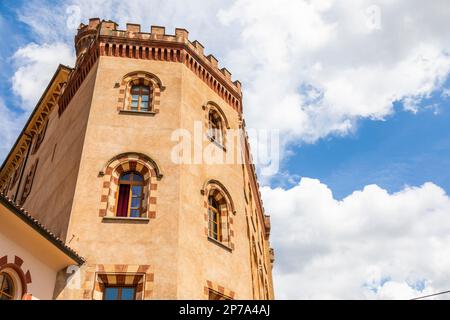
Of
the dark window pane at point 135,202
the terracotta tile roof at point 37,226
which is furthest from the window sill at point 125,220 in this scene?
the terracotta tile roof at point 37,226

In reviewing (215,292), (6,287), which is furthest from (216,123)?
(6,287)

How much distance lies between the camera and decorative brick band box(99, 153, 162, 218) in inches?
586

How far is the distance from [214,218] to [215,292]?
3243 mm

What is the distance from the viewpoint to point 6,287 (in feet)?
39.1

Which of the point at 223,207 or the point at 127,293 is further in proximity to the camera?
the point at 223,207

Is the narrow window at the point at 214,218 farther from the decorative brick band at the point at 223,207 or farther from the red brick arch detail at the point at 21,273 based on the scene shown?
the red brick arch detail at the point at 21,273

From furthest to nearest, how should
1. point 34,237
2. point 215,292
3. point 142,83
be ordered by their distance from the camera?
point 142,83, point 215,292, point 34,237

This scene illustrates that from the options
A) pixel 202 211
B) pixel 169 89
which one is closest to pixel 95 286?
pixel 202 211

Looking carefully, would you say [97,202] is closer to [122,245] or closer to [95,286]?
[122,245]

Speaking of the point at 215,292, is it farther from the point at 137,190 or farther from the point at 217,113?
the point at 217,113

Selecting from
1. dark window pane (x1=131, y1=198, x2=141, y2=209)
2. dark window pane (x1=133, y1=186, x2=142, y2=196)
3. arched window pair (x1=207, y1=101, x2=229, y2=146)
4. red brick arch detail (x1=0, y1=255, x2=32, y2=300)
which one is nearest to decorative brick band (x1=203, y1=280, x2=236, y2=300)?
dark window pane (x1=131, y1=198, x2=141, y2=209)

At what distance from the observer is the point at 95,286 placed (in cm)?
1324
